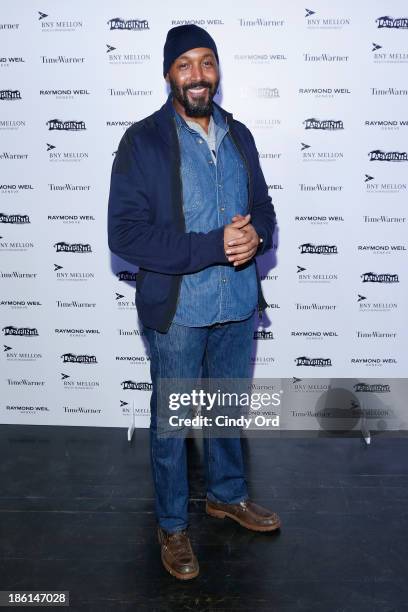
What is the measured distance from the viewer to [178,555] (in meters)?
2.39

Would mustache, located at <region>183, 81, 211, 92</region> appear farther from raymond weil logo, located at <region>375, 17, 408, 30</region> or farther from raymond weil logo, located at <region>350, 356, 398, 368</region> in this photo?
raymond weil logo, located at <region>350, 356, 398, 368</region>

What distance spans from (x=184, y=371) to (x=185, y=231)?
0.52 m

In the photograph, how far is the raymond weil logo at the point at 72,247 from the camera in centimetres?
341

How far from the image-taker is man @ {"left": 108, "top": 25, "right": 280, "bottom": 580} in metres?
2.20

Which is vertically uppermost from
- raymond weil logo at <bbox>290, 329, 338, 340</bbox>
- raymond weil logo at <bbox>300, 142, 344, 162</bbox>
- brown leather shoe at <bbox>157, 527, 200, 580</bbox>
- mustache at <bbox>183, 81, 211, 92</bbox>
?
mustache at <bbox>183, 81, 211, 92</bbox>

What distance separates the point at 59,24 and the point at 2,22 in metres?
0.30

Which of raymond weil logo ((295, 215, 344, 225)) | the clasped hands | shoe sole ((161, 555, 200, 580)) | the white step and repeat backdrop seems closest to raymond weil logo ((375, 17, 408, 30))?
the white step and repeat backdrop

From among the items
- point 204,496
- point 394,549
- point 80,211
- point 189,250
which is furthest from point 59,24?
point 394,549

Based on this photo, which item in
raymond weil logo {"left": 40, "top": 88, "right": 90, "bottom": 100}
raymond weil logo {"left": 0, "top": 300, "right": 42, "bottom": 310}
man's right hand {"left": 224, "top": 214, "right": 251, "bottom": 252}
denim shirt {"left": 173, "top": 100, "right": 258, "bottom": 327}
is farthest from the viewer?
raymond weil logo {"left": 0, "top": 300, "right": 42, "bottom": 310}

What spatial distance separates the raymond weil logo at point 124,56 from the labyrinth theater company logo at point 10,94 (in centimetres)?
51

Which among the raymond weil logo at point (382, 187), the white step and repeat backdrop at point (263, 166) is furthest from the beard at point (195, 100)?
the raymond weil logo at point (382, 187)

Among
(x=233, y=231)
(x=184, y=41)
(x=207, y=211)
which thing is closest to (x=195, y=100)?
(x=184, y=41)

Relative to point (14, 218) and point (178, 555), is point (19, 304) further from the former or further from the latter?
point (178, 555)

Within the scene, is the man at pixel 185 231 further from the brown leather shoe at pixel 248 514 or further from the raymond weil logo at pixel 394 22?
the raymond weil logo at pixel 394 22
